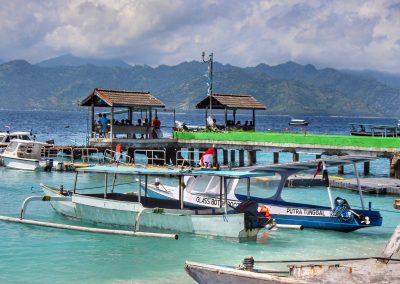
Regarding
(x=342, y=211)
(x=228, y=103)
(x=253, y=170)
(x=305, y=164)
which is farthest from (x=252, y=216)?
(x=228, y=103)

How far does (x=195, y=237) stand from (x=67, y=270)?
229 inches

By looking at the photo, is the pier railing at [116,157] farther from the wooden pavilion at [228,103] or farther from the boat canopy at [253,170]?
the boat canopy at [253,170]

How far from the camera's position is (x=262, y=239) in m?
26.3

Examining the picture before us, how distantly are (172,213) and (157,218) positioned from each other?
715mm

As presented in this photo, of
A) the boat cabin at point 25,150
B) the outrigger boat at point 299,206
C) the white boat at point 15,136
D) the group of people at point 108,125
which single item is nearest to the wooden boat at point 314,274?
the outrigger boat at point 299,206

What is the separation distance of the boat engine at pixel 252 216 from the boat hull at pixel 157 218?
168 millimetres

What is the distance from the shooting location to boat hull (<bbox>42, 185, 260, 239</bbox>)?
25.3m

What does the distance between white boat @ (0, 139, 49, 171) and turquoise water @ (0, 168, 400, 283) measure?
22.4 metres

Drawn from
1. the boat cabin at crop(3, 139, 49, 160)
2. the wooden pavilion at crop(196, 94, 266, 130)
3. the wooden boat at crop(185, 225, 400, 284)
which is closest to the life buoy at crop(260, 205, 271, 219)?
the wooden boat at crop(185, 225, 400, 284)

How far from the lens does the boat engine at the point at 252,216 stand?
25.1 m

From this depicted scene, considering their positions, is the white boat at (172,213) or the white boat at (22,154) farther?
the white boat at (22,154)

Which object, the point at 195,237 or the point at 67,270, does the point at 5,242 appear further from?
the point at 195,237

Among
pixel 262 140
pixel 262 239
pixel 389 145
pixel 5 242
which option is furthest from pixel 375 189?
pixel 5 242

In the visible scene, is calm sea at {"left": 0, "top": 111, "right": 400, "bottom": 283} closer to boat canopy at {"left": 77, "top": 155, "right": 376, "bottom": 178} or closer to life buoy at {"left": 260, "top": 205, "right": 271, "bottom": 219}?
life buoy at {"left": 260, "top": 205, "right": 271, "bottom": 219}
